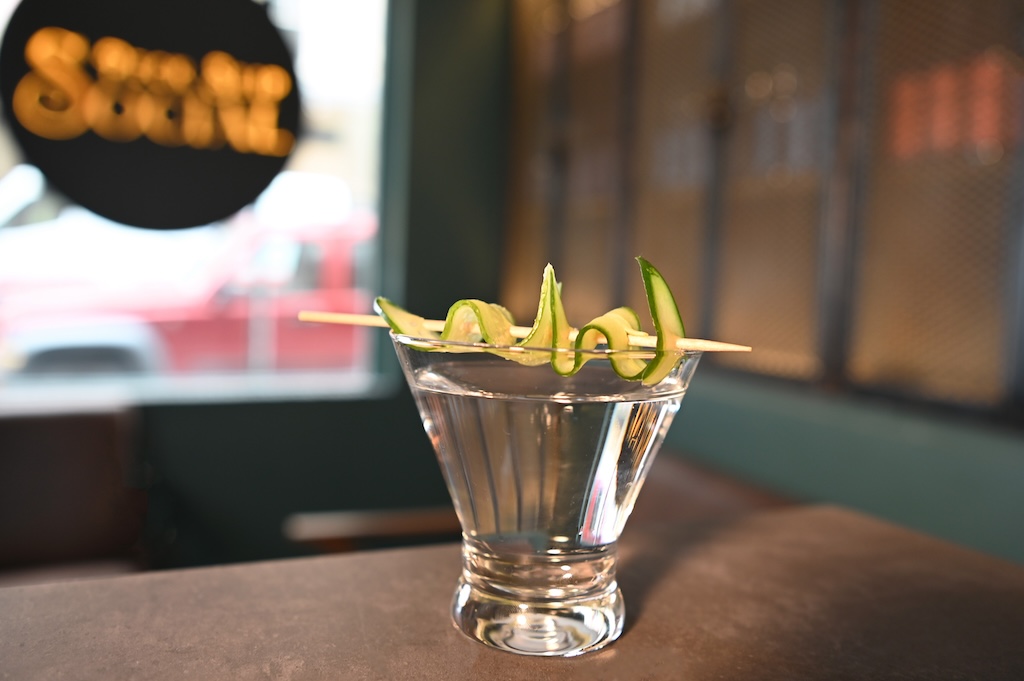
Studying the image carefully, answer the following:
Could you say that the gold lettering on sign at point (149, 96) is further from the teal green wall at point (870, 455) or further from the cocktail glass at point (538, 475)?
the cocktail glass at point (538, 475)

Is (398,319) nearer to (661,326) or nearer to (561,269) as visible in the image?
(661,326)

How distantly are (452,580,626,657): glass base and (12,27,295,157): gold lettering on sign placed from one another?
5.21 feet

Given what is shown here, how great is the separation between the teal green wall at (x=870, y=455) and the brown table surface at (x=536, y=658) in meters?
0.89

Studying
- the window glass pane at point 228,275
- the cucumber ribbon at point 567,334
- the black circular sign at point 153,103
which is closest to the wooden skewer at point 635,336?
the cucumber ribbon at point 567,334

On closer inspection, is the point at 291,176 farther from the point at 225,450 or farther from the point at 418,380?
the point at 418,380

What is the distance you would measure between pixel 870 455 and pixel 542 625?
4.86 feet

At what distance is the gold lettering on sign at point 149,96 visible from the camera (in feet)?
6.14

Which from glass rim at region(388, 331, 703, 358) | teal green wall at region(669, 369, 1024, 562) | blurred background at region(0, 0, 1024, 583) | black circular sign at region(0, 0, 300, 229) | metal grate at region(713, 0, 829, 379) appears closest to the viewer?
glass rim at region(388, 331, 703, 358)

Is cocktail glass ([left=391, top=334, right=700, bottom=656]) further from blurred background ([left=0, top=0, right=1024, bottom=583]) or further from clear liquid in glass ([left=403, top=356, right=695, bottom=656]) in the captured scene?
blurred background ([left=0, top=0, right=1024, bottom=583])

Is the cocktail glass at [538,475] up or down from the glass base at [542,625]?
up

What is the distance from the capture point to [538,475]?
555mm

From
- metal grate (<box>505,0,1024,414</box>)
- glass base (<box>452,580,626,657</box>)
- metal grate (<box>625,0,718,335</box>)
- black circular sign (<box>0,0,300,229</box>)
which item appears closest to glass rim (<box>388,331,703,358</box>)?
glass base (<box>452,580,626,657</box>)

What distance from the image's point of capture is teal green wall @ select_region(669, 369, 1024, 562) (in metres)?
1.59

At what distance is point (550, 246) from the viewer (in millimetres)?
3162
